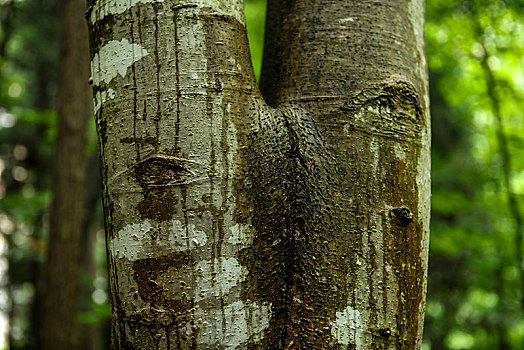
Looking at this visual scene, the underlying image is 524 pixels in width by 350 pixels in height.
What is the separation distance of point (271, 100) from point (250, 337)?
24.0 inches

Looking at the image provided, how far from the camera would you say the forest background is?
441 centimetres

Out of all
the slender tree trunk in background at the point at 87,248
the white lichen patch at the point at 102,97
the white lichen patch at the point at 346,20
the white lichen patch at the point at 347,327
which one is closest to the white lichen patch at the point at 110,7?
the white lichen patch at the point at 102,97

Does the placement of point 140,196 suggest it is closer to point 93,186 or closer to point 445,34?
point 445,34

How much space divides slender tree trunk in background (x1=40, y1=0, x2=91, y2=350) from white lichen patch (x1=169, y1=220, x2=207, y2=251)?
16.6 ft

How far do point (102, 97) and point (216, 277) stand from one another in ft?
1.57

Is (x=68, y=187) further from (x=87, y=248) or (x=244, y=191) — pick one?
(x=87, y=248)

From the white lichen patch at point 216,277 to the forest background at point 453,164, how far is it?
3.63m

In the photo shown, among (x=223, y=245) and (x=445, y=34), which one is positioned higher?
(x=445, y=34)

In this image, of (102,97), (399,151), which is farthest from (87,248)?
(399,151)

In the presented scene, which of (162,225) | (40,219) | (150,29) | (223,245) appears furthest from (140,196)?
(40,219)

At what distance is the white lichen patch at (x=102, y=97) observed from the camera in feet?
3.15

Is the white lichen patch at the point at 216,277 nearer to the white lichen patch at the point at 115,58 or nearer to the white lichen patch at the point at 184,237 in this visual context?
the white lichen patch at the point at 184,237

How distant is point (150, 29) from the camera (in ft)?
3.09

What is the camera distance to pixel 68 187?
5.49 meters
